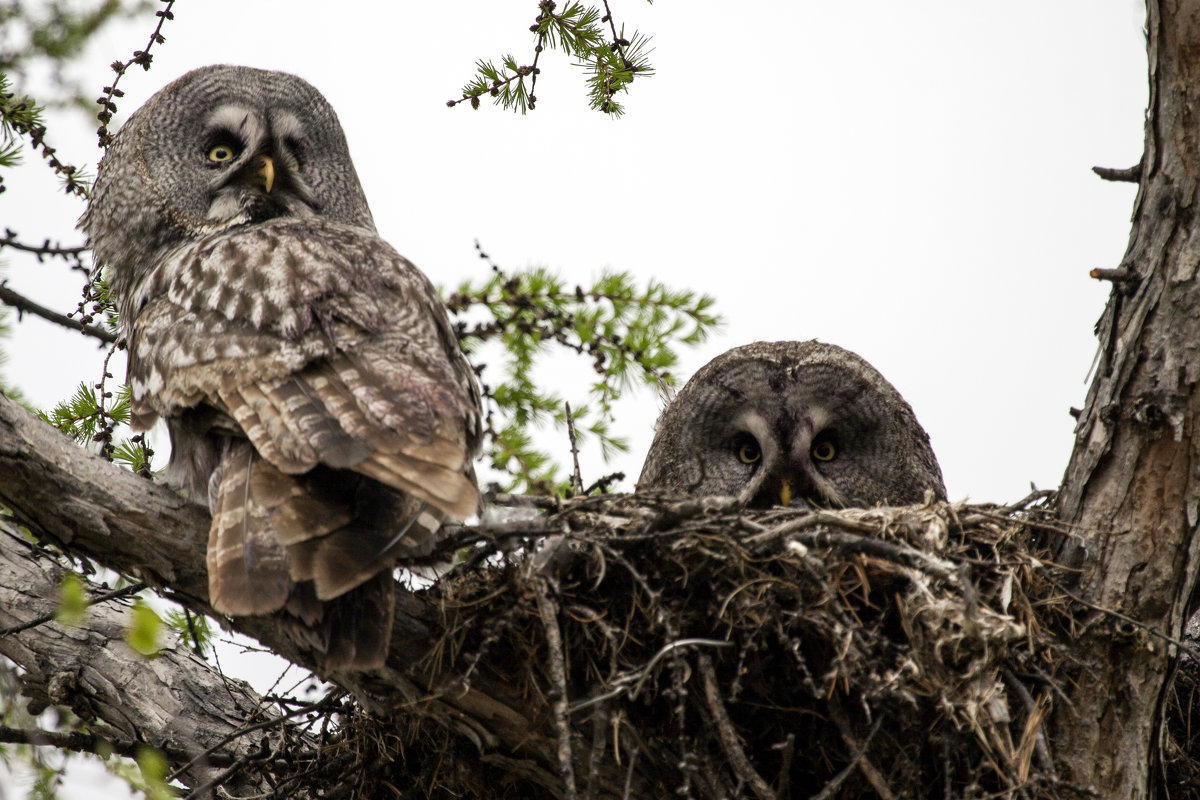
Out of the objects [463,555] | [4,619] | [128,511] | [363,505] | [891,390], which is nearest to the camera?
[363,505]

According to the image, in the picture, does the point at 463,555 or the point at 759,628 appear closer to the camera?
the point at 759,628

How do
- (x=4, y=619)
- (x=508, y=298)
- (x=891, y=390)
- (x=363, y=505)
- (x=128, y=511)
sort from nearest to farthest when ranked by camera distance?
(x=363, y=505) < (x=128, y=511) < (x=4, y=619) < (x=508, y=298) < (x=891, y=390)

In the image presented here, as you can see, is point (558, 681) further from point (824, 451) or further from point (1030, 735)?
point (824, 451)

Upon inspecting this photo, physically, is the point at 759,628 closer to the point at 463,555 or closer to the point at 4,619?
the point at 463,555

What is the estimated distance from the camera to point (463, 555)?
10.5ft

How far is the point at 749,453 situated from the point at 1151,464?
172 centimetres

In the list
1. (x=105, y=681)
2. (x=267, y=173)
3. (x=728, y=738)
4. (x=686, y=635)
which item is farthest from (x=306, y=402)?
(x=267, y=173)

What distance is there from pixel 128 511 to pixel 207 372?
0.39 metres

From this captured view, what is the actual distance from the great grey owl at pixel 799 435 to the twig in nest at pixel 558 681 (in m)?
1.70

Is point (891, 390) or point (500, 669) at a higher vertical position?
point (891, 390)

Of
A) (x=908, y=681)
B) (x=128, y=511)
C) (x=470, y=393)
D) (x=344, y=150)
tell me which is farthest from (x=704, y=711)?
(x=344, y=150)

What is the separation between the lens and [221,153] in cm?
442

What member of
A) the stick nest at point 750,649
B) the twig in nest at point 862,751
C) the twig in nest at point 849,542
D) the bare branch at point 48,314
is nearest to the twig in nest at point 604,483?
the stick nest at point 750,649

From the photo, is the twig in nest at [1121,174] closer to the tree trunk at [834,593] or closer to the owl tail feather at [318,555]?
the tree trunk at [834,593]
